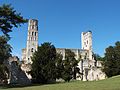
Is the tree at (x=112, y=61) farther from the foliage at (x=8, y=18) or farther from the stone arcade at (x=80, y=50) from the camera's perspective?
the foliage at (x=8, y=18)

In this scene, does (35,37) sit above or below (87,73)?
above

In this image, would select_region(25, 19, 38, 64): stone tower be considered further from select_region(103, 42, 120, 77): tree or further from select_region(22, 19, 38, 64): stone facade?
select_region(103, 42, 120, 77): tree

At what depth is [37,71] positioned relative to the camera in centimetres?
6212

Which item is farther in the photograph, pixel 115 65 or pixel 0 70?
pixel 115 65

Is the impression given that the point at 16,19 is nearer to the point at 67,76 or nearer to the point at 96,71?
the point at 67,76

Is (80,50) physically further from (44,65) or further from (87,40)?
(44,65)

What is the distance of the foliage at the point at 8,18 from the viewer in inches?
1515

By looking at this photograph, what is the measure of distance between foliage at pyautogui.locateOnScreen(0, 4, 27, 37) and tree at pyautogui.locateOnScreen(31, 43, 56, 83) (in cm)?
2283

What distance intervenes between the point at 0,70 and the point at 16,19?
1667cm

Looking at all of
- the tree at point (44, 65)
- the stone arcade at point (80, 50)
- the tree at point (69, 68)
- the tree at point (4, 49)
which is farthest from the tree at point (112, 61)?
the tree at point (4, 49)

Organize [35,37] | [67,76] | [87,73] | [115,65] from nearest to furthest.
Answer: [67,76] < [115,65] < [87,73] < [35,37]

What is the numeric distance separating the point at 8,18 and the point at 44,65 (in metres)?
25.3

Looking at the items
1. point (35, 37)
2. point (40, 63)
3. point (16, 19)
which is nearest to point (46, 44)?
point (40, 63)

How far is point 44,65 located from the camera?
62.8 meters
